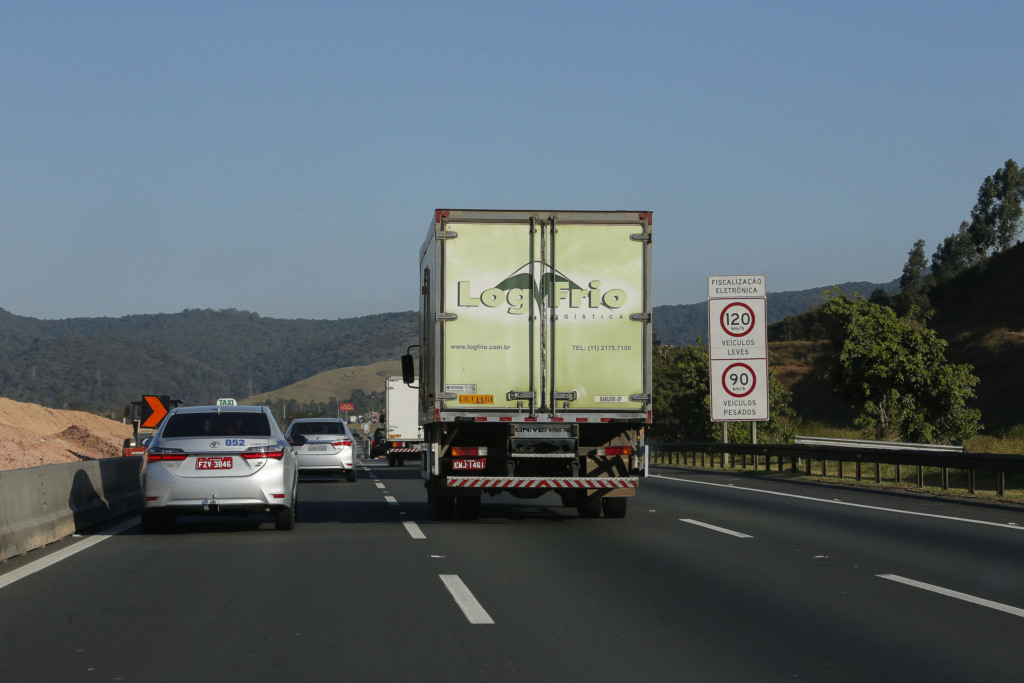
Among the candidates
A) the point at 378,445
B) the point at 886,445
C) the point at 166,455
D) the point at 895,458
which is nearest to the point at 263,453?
the point at 166,455

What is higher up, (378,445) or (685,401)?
(685,401)

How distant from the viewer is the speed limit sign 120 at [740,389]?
33750 mm

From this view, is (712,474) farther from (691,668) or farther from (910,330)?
(691,668)

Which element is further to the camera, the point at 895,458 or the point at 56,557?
the point at 895,458

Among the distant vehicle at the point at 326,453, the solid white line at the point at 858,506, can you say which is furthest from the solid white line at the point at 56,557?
the distant vehicle at the point at 326,453

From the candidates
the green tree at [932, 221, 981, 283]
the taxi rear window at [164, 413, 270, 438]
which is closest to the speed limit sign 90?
the taxi rear window at [164, 413, 270, 438]

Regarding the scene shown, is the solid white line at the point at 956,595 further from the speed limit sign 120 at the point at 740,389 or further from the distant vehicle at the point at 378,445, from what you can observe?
the distant vehicle at the point at 378,445

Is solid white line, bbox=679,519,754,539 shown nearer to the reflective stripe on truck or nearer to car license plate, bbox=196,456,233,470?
the reflective stripe on truck

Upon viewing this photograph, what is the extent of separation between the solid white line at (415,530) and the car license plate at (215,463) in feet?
7.67

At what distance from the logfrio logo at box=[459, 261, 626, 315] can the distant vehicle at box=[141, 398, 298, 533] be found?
3066mm

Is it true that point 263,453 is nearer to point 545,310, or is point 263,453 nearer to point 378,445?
point 545,310

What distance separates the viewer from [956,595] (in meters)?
9.29

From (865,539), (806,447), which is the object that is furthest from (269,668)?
(806,447)

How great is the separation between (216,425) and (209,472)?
889 millimetres
